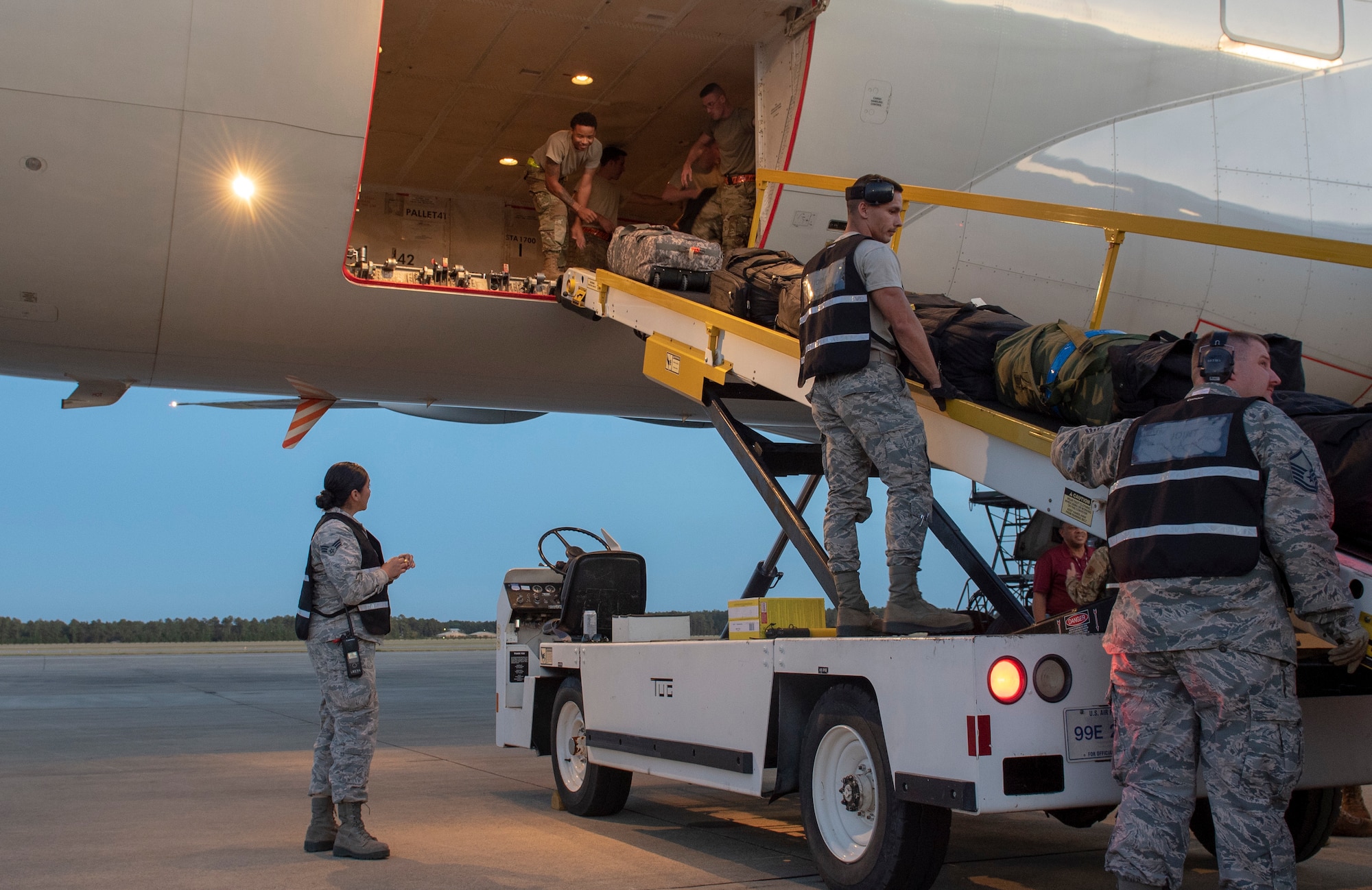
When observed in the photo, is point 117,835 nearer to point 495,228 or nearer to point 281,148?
point 281,148

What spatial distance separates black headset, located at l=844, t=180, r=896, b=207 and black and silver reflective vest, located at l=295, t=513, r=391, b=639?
2.57 m

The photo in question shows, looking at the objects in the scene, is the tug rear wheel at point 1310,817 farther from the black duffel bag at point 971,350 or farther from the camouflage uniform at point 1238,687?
the black duffel bag at point 971,350

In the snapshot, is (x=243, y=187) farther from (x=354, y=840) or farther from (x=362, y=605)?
(x=354, y=840)

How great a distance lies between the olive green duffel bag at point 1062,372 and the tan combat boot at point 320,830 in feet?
10.9

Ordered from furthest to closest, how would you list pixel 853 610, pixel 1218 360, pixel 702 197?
pixel 702 197 < pixel 853 610 < pixel 1218 360

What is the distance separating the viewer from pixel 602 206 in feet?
33.7

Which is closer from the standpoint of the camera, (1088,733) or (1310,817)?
(1088,733)

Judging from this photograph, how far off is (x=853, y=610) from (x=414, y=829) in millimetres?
2430

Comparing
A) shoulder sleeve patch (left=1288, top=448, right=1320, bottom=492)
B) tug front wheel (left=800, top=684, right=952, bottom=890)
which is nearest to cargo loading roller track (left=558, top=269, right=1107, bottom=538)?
shoulder sleeve patch (left=1288, top=448, right=1320, bottom=492)

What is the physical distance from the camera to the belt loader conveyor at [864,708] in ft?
11.8

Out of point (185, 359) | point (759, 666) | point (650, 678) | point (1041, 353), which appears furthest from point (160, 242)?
point (1041, 353)

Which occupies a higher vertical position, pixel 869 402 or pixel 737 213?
pixel 737 213

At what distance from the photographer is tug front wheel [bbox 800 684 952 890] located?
3.84m

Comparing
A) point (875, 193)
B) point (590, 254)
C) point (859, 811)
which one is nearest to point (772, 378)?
point (875, 193)
